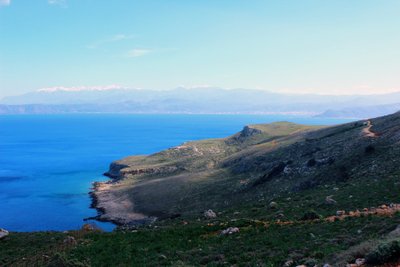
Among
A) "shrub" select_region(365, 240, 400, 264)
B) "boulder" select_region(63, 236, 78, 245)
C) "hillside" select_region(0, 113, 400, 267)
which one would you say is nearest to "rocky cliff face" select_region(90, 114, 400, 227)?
"hillside" select_region(0, 113, 400, 267)

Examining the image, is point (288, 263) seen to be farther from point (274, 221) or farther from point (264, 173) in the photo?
point (264, 173)

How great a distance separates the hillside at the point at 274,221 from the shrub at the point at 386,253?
0.12 feet

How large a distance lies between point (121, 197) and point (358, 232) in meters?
80.0

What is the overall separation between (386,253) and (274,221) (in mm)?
16180

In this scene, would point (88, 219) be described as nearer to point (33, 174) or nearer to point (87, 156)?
point (33, 174)

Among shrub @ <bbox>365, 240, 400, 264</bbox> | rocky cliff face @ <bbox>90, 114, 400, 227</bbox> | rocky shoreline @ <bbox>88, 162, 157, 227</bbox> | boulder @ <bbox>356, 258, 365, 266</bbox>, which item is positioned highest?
shrub @ <bbox>365, 240, 400, 264</bbox>

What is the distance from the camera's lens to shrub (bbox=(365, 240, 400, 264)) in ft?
44.1

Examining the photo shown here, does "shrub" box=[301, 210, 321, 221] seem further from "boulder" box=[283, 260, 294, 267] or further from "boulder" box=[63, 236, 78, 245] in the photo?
"boulder" box=[63, 236, 78, 245]

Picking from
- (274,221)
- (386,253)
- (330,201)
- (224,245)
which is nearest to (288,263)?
(386,253)

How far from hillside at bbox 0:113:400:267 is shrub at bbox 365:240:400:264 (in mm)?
35

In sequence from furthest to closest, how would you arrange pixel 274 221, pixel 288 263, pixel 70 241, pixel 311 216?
pixel 70 241, pixel 274 221, pixel 311 216, pixel 288 263

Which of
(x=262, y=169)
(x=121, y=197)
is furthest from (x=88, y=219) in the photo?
(x=262, y=169)

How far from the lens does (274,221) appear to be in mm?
29375

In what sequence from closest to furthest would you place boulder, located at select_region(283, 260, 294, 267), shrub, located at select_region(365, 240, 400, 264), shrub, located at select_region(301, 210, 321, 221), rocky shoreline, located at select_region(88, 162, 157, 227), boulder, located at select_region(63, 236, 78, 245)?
shrub, located at select_region(365, 240, 400, 264), boulder, located at select_region(283, 260, 294, 267), shrub, located at select_region(301, 210, 321, 221), boulder, located at select_region(63, 236, 78, 245), rocky shoreline, located at select_region(88, 162, 157, 227)
